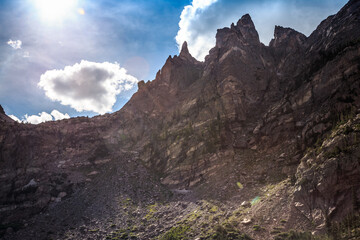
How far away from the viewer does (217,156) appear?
64.3 meters

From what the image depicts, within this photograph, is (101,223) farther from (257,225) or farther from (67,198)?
(257,225)

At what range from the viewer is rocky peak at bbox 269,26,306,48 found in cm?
10525

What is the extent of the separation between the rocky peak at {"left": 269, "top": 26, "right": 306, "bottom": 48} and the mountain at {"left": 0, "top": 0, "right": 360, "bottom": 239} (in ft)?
2.68

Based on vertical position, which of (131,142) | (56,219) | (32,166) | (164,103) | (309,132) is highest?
(164,103)

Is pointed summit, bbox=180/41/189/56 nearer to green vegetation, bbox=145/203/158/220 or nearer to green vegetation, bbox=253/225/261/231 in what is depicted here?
green vegetation, bbox=145/203/158/220

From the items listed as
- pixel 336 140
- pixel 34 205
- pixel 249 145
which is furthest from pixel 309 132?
pixel 34 205

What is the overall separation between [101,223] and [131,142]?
53.1 m

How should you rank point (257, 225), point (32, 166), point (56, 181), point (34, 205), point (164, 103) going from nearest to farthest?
point (257, 225)
point (34, 205)
point (56, 181)
point (32, 166)
point (164, 103)

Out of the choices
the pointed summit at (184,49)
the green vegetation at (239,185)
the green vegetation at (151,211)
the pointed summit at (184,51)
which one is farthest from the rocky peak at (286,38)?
the green vegetation at (151,211)

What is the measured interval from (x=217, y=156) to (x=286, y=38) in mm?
83248

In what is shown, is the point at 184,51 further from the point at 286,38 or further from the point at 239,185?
the point at 239,185

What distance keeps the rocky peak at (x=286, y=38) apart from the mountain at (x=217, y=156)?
817mm

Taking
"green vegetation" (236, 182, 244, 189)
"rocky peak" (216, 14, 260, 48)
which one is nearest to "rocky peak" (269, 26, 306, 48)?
"rocky peak" (216, 14, 260, 48)

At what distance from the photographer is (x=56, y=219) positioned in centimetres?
5869
